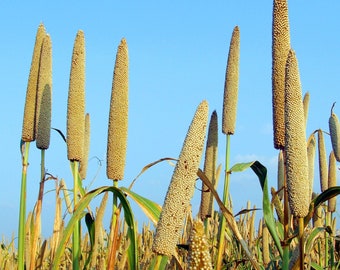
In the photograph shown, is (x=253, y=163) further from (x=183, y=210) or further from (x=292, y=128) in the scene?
(x=183, y=210)

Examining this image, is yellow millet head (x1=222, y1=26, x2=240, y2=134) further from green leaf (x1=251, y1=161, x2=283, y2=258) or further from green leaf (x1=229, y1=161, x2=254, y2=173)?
green leaf (x1=251, y1=161, x2=283, y2=258)

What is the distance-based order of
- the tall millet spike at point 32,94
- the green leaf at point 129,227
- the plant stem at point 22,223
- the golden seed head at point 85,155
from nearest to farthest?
the green leaf at point 129,227 → the plant stem at point 22,223 → the tall millet spike at point 32,94 → the golden seed head at point 85,155

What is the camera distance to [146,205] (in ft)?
11.3

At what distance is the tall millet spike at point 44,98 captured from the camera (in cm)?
433

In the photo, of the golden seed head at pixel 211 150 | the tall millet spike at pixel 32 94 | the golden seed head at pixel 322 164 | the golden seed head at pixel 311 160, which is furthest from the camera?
the golden seed head at pixel 322 164

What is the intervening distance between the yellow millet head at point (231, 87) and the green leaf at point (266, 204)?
45.6 inches

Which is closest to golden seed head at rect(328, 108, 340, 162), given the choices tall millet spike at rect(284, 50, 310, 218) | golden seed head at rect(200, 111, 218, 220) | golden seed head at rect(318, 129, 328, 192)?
golden seed head at rect(318, 129, 328, 192)

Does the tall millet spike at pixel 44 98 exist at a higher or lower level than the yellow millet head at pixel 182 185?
higher

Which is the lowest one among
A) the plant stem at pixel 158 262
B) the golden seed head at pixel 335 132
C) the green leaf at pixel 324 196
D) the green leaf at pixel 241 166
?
the plant stem at pixel 158 262

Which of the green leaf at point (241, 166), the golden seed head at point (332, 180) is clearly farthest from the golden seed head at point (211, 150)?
the golden seed head at point (332, 180)

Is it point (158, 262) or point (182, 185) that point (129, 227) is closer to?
point (158, 262)

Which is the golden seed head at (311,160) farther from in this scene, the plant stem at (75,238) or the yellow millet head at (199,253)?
the yellow millet head at (199,253)

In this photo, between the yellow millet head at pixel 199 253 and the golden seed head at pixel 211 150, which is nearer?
the yellow millet head at pixel 199 253

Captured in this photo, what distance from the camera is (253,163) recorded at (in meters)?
4.10
